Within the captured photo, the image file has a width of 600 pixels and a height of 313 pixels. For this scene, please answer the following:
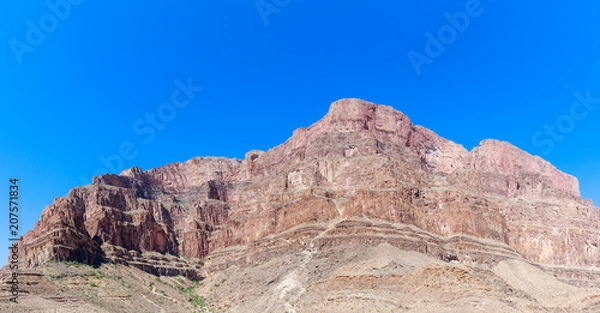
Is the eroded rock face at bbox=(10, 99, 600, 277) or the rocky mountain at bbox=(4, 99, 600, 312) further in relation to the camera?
the eroded rock face at bbox=(10, 99, 600, 277)

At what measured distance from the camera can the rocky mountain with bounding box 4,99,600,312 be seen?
9519 centimetres

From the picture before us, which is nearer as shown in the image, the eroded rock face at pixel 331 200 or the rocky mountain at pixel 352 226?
the rocky mountain at pixel 352 226

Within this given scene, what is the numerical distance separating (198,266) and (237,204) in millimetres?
19470

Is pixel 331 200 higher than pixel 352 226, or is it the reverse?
pixel 331 200

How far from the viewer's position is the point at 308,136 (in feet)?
539

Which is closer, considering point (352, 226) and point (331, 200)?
point (352, 226)

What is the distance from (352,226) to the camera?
389ft

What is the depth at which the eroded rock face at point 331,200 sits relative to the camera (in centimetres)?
12838

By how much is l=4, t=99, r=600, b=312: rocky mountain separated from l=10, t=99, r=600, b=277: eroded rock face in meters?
0.37

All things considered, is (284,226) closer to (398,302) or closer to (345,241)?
(345,241)

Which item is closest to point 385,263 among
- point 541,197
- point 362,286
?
point 362,286

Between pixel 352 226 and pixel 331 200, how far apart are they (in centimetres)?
1376

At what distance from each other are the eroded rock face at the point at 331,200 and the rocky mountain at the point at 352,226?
1.22 ft

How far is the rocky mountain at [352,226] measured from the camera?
9519 centimetres
